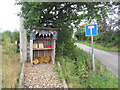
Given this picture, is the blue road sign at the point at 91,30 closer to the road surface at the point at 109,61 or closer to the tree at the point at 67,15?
the tree at the point at 67,15

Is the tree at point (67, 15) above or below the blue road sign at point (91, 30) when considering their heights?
above

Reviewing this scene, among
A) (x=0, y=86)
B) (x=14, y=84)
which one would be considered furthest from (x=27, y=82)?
(x=0, y=86)

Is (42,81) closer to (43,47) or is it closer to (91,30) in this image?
(43,47)

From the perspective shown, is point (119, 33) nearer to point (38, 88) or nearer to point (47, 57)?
point (47, 57)

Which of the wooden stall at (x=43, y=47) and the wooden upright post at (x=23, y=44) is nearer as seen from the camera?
the wooden stall at (x=43, y=47)

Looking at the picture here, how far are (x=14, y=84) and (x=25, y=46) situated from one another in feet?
10.2

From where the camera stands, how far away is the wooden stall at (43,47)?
16.9 ft

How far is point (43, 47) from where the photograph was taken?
5.60 m

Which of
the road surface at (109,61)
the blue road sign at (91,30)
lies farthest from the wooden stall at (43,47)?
the road surface at (109,61)

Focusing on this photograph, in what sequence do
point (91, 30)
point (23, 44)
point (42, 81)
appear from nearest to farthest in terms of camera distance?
point (42, 81) < point (91, 30) < point (23, 44)

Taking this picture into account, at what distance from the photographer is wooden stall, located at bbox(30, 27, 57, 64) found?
203 inches

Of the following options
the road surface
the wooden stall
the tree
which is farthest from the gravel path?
the road surface

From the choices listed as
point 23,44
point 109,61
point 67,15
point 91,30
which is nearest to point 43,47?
point 23,44

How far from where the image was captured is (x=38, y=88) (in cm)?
306
